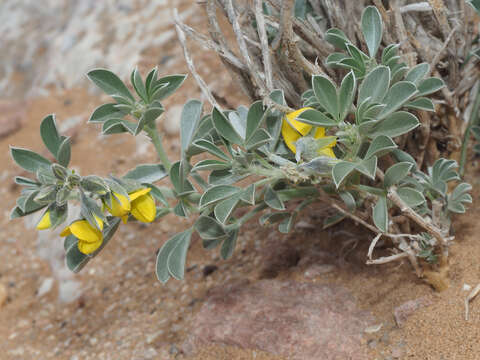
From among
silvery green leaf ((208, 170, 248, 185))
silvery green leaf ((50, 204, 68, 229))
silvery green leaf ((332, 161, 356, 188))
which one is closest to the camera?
silvery green leaf ((332, 161, 356, 188))

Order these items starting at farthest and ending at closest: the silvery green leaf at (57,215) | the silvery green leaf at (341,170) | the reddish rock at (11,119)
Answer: the reddish rock at (11,119), the silvery green leaf at (57,215), the silvery green leaf at (341,170)

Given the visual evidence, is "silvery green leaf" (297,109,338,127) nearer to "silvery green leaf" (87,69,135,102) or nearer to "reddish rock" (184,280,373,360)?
"silvery green leaf" (87,69,135,102)

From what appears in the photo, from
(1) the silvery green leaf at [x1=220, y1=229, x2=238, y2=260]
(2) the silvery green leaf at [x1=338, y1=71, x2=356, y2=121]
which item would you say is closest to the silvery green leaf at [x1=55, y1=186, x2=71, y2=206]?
(1) the silvery green leaf at [x1=220, y1=229, x2=238, y2=260]

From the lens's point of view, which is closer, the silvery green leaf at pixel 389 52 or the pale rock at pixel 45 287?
the silvery green leaf at pixel 389 52

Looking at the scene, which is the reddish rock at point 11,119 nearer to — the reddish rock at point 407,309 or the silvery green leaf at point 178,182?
the silvery green leaf at point 178,182

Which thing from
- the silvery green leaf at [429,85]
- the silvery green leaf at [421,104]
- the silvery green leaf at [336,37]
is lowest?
the silvery green leaf at [421,104]

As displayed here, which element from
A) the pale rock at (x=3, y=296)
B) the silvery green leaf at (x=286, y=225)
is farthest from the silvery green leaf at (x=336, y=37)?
the pale rock at (x=3, y=296)

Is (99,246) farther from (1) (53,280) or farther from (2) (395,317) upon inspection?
(1) (53,280)
